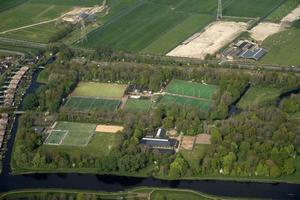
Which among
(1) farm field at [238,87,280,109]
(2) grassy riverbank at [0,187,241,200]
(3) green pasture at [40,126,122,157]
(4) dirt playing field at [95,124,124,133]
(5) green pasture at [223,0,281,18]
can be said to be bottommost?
(2) grassy riverbank at [0,187,241,200]

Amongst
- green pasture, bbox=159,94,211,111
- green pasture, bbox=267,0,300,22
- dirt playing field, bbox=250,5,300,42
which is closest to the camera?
green pasture, bbox=159,94,211,111

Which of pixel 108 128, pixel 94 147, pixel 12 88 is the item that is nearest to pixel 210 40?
pixel 108 128

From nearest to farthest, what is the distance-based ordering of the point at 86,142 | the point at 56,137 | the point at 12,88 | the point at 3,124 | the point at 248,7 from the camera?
the point at 86,142 < the point at 56,137 < the point at 3,124 < the point at 12,88 < the point at 248,7

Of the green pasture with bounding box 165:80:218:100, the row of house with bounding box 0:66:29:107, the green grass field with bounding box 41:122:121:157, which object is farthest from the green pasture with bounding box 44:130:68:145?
the green pasture with bounding box 165:80:218:100

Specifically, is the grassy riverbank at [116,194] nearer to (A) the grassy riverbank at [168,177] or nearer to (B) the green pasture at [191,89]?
(A) the grassy riverbank at [168,177]

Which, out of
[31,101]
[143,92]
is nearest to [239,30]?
[143,92]

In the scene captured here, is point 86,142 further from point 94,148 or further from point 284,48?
point 284,48

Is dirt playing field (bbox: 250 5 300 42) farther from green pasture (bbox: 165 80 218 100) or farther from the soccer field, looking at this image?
the soccer field

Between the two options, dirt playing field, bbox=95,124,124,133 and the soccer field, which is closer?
the soccer field
